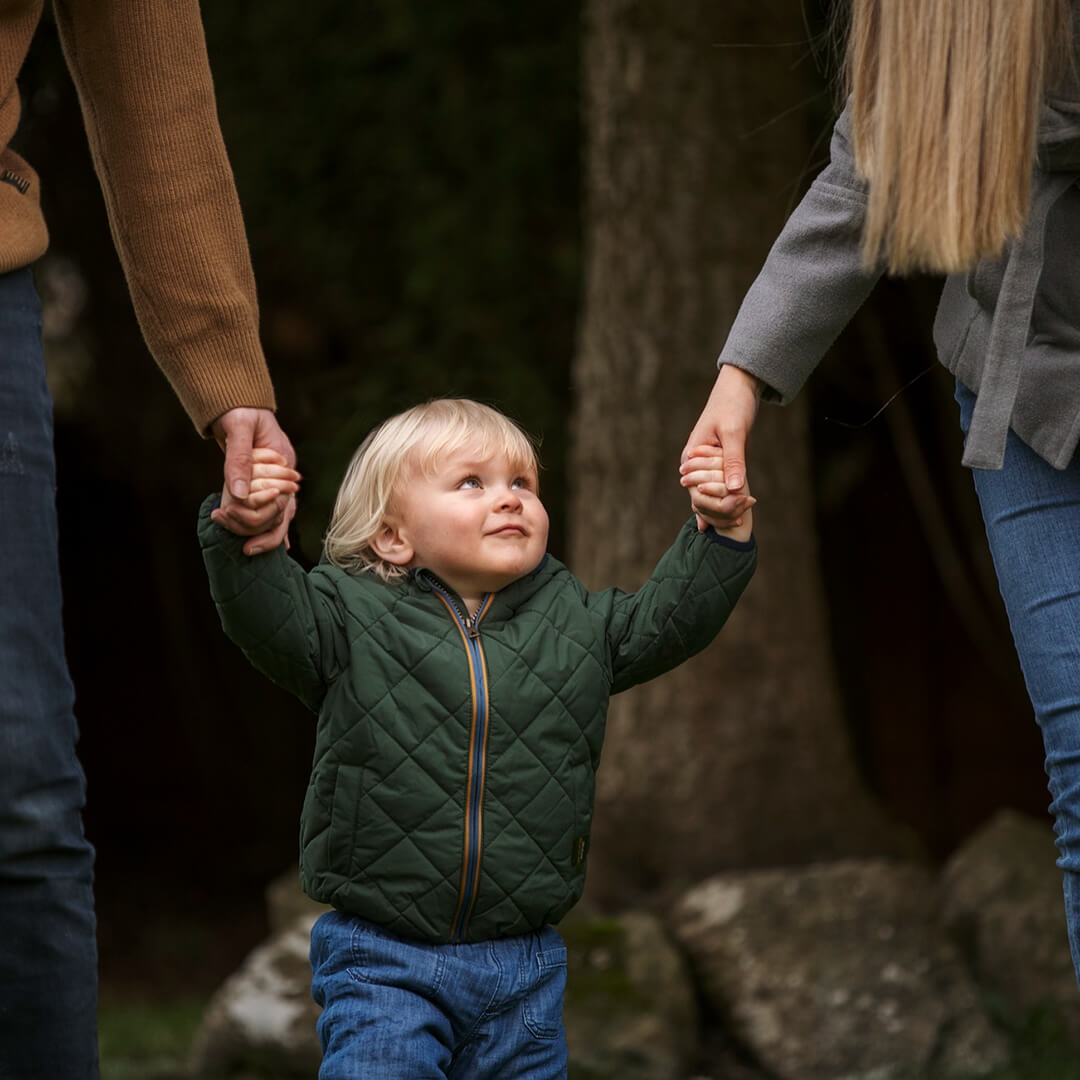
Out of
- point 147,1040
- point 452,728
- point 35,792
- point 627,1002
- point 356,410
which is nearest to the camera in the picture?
point 35,792

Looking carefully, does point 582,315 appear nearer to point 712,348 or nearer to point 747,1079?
point 712,348

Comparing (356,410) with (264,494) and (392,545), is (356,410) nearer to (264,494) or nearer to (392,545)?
(392,545)

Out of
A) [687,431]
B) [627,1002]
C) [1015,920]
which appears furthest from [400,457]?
[1015,920]

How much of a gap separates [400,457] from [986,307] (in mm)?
814

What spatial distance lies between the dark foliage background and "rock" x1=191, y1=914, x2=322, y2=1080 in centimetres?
131

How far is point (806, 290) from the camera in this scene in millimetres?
2207

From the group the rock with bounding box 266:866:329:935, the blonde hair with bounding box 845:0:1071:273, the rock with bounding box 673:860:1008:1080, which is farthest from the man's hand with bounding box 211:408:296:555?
the rock with bounding box 266:866:329:935

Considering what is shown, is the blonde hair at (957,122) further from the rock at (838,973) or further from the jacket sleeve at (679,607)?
the rock at (838,973)

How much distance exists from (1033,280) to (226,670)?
8192mm

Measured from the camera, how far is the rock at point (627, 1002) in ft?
13.1

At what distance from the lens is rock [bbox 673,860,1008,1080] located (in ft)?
13.3

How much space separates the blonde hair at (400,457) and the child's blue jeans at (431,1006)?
51 centimetres

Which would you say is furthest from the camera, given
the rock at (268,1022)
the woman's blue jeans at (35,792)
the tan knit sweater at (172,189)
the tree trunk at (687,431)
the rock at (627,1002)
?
the tree trunk at (687,431)

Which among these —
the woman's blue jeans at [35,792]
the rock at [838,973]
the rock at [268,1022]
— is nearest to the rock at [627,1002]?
the rock at [838,973]
